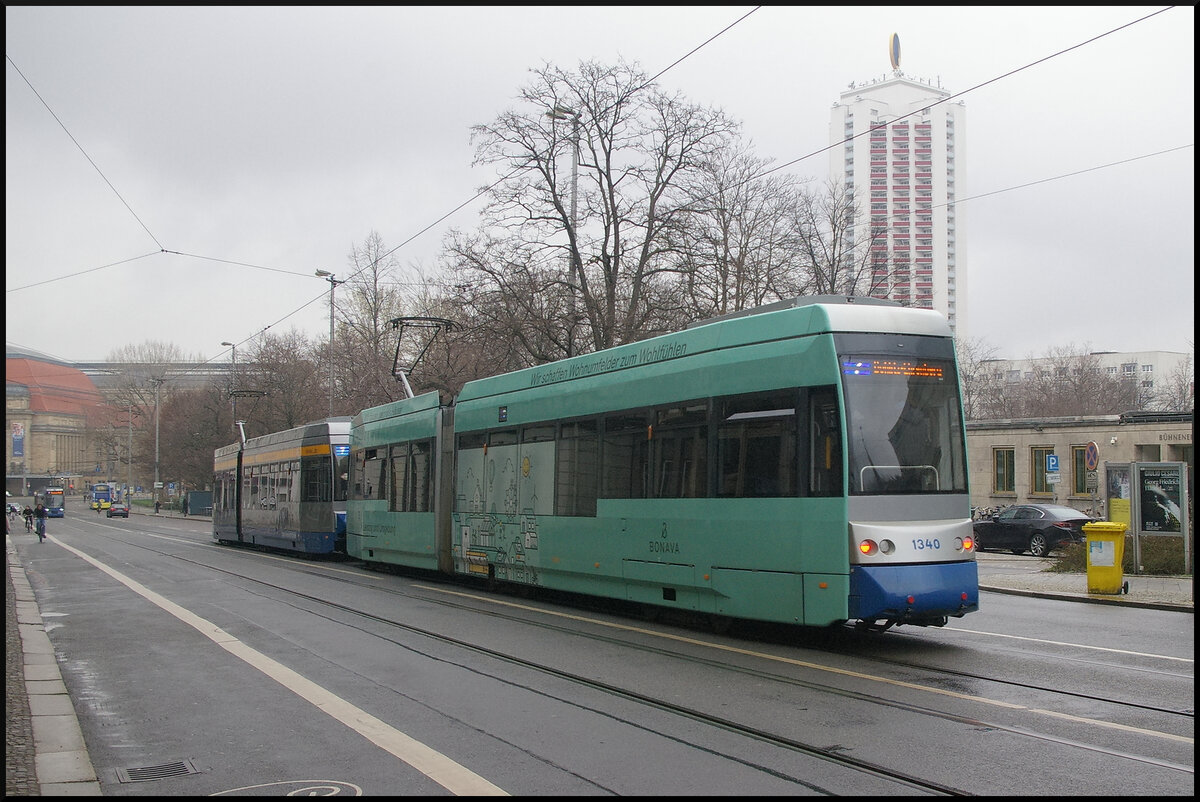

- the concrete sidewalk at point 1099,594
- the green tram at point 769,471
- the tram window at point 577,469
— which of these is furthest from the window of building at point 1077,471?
the tram window at point 577,469

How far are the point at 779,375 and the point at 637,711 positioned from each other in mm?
4137

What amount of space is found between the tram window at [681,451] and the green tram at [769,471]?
0.02m

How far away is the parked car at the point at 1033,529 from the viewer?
28.3 meters

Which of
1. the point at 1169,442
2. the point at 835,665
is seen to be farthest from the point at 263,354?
the point at 835,665

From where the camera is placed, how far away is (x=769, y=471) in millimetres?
10523

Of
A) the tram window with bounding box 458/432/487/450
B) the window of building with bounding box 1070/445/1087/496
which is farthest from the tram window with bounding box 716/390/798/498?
the window of building with bounding box 1070/445/1087/496

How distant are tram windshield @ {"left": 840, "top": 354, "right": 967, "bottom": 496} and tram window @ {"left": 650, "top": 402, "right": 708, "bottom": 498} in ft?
6.73

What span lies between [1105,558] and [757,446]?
8.12 m

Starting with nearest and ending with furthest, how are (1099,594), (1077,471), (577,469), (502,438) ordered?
(577,469), (1099,594), (502,438), (1077,471)

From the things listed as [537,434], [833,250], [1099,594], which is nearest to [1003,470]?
[833,250]

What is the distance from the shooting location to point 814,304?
34.0 feet

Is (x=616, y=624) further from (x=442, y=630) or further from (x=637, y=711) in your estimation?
(x=637, y=711)

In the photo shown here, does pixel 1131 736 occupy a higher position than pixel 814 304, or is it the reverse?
pixel 814 304

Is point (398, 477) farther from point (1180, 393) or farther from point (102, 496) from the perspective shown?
point (102, 496)
